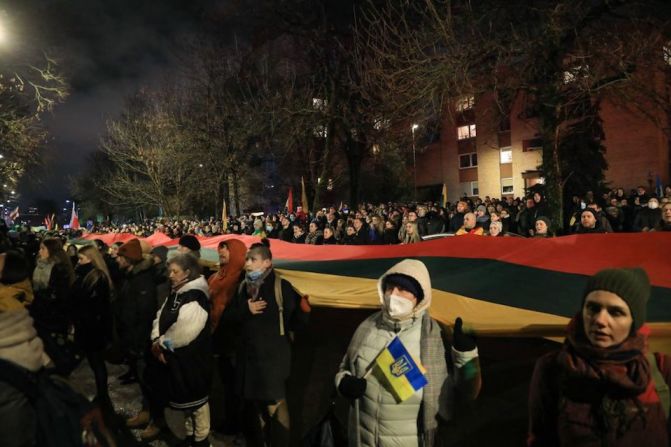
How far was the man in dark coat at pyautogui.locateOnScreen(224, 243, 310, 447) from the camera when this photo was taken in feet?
11.6

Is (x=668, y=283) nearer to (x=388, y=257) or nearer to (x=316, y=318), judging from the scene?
(x=388, y=257)

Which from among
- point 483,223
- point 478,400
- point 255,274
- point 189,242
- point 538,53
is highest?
point 538,53

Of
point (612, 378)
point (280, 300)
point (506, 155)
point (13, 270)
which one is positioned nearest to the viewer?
point (612, 378)

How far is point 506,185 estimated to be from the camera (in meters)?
36.9

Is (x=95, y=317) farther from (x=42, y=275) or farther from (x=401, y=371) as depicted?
(x=401, y=371)

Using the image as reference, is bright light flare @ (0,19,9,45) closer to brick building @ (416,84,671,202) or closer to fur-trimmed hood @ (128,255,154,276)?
fur-trimmed hood @ (128,255,154,276)

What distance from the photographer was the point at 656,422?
1703 millimetres

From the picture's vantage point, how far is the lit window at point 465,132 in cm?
3893

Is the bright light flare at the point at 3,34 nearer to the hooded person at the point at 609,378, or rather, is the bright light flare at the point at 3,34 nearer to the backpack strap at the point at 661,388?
the hooded person at the point at 609,378

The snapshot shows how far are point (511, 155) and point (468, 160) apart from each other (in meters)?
4.26

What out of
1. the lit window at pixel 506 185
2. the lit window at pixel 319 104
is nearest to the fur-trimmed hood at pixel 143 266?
the lit window at pixel 319 104

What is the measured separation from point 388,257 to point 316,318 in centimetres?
157

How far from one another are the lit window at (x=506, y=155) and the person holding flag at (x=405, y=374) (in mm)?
36935

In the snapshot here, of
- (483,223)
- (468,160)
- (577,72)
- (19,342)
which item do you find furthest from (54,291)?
(468,160)
